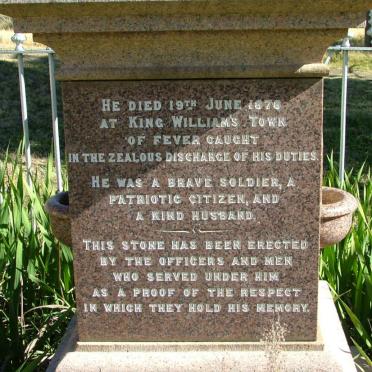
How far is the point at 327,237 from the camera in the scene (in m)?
2.96

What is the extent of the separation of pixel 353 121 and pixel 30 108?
4591mm

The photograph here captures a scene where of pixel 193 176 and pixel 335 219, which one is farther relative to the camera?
pixel 335 219

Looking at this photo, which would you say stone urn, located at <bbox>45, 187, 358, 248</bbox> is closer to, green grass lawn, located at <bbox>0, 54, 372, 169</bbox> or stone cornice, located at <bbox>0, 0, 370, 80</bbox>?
stone cornice, located at <bbox>0, 0, 370, 80</bbox>

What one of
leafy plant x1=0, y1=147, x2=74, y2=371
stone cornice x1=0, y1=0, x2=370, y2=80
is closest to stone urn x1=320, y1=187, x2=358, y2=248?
stone cornice x1=0, y1=0, x2=370, y2=80

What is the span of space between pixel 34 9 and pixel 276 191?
1155 mm

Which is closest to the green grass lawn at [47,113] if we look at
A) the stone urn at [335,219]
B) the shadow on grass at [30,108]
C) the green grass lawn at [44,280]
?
the shadow on grass at [30,108]

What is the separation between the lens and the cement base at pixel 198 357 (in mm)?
2725

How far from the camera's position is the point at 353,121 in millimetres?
9164

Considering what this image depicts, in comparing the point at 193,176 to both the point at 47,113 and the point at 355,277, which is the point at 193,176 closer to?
the point at 355,277

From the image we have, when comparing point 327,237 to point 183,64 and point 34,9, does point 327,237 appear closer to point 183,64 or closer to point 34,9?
point 183,64

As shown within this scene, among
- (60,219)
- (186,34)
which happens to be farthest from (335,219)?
(60,219)

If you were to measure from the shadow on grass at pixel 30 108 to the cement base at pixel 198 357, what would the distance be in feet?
16.9

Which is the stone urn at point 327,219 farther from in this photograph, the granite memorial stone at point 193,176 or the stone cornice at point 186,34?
the stone cornice at point 186,34

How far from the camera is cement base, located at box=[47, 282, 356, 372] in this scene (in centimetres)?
272
